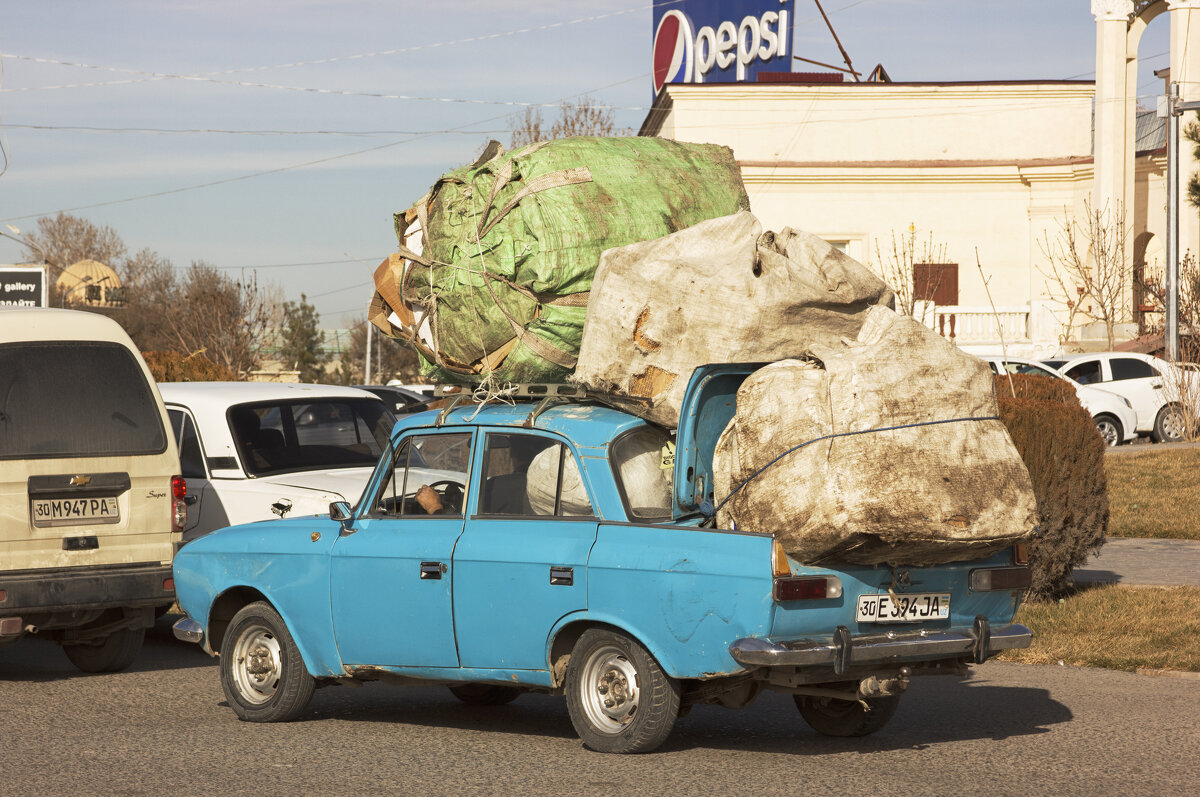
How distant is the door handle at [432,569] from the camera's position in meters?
7.40

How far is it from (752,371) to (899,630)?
136cm

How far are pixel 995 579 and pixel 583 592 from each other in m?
1.95

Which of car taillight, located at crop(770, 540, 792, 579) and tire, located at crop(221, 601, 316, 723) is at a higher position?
car taillight, located at crop(770, 540, 792, 579)

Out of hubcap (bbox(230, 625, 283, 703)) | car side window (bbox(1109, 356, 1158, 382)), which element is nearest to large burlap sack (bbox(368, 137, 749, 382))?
hubcap (bbox(230, 625, 283, 703))

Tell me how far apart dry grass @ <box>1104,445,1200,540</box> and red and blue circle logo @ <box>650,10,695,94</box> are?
89.8 ft

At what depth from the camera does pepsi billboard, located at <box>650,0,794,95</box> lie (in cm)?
4416

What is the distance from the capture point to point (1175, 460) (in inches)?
821

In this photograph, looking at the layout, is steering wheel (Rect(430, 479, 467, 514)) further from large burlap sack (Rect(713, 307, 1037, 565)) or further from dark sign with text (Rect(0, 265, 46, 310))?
dark sign with text (Rect(0, 265, 46, 310))

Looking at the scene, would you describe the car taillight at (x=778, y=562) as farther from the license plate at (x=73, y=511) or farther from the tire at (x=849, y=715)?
the license plate at (x=73, y=511)

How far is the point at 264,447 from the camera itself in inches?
450

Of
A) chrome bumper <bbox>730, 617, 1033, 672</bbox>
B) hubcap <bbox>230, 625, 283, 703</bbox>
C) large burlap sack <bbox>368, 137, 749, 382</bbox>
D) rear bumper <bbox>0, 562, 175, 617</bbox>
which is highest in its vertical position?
large burlap sack <bbox>368, 137, 749, 382</bbox>

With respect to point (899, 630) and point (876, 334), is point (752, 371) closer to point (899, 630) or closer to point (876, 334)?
point (876, 334)

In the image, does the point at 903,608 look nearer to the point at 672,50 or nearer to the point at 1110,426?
the point at 1110,426

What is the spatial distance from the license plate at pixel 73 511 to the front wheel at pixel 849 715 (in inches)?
Result: 187
